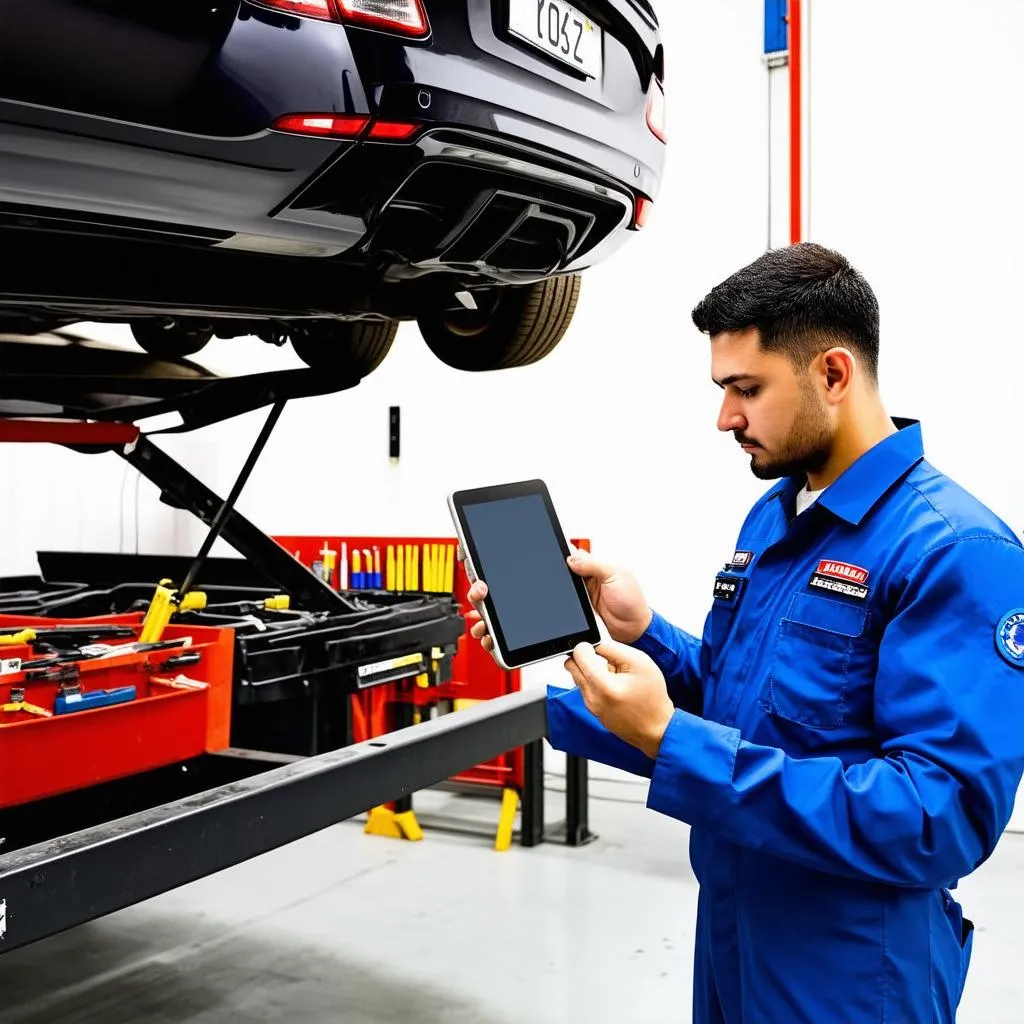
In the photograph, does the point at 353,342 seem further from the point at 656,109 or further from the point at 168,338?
the point at 656,109

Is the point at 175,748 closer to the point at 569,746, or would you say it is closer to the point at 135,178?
the point at 569,746

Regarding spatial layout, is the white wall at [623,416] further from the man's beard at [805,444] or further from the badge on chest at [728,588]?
the man's beard at [805,444]

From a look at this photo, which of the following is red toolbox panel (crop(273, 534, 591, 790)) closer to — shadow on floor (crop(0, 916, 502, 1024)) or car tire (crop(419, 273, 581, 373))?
shadow on floor (crop(0, 916, 502, 1024))

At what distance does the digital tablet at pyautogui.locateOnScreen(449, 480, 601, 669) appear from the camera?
1.33 m

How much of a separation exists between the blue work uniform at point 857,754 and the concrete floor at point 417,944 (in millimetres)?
1477

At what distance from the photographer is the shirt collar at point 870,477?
4.02ft

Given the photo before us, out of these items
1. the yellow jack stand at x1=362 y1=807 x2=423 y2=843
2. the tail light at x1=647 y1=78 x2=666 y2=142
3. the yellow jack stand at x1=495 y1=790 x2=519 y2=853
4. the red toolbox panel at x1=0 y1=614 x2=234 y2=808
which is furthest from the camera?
the yellow jack stand at x1=362 y1=807 x2=423 y2=843

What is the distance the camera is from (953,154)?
399 cm

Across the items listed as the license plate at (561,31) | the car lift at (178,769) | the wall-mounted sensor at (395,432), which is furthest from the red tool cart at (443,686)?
the license plate at (561,31)

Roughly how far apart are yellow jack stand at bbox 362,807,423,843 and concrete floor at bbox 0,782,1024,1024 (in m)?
0.07

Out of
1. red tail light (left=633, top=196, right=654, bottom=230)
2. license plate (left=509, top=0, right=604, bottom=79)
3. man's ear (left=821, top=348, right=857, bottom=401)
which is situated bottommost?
man's ear (left=821, top=348, right=857, bottom=401)

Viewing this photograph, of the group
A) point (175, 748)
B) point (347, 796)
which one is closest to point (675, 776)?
point (347, 796)

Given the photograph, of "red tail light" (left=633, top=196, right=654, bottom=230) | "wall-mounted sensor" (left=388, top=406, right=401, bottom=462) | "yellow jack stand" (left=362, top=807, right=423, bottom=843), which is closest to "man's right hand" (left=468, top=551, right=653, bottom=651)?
"red tail light" (left=633, top=196, right=654, bottom=230)

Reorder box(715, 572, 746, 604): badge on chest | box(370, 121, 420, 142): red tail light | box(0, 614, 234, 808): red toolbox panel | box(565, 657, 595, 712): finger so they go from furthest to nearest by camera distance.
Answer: box(0, 614, 234, 808): red toolbox panel < box(370, 121, 420, 142): red tail light < box(715, 572, 746, 604): badge on chest < box(565, 657, 595, 712): finger
